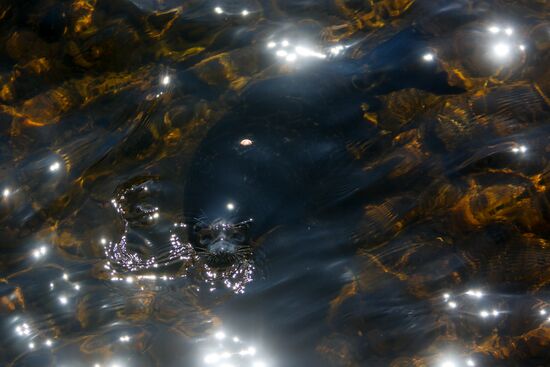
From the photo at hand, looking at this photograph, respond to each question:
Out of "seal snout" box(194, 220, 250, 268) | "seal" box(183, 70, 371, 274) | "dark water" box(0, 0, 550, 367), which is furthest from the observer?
"seal" box(183, 70, 371, 274)

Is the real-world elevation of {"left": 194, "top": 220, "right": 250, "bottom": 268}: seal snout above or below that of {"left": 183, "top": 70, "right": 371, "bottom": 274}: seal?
below

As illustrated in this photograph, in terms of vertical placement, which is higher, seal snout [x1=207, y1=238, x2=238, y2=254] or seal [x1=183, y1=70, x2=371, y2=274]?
seal [x1=183, y1=70, x2=371, y2=274]

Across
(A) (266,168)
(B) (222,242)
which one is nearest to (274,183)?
(A) (266,168)

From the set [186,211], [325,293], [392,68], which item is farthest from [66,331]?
[392,68]

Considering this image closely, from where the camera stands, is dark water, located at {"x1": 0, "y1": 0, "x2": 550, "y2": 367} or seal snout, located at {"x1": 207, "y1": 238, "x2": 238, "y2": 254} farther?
seal snout, located at {"x1": 207, "y1": 238, "x2": 238, "y2": 254}

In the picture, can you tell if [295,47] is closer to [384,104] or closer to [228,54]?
[228,54]

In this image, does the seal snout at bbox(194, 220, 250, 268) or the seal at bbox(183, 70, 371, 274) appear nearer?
the seal snout at bbox(194, 220, 250, 268)

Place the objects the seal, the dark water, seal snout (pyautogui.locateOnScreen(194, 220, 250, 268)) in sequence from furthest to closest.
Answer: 1. the seal
2. seal snout (pyautogui.locateOnScreen(194, 220, 250, 268))
3. the dark water

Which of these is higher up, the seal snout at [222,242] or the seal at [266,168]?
the seal at [266,168]
